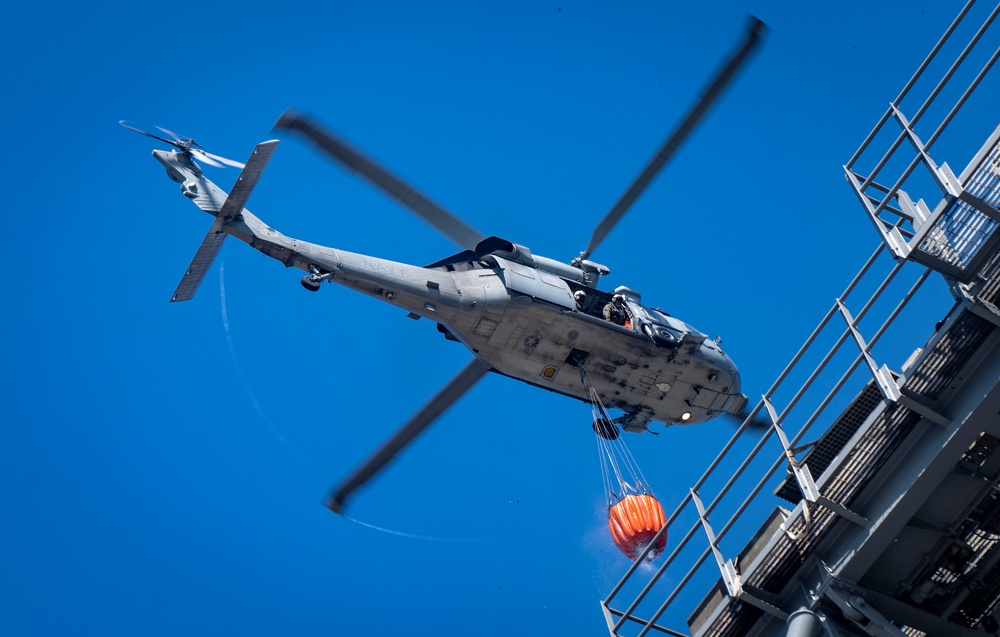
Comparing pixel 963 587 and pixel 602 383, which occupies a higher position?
pixel 963 587

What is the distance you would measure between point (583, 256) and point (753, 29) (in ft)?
19.7

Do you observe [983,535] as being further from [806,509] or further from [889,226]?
[889,226]

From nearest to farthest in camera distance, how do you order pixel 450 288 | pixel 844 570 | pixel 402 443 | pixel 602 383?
pixel 844 570 → pixel 450 288 → pixel 602 383 → pixel 402 443

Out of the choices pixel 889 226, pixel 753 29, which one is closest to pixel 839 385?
pixel 889 226

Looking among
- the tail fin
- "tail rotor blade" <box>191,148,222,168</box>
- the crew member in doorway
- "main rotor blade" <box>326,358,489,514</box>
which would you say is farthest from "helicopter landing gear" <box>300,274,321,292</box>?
the crew member in doorway

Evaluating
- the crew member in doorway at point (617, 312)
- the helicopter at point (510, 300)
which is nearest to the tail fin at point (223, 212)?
the helicopter at point (510, 300)

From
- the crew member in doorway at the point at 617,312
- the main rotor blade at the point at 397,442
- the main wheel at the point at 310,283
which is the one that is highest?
the crew member in doorway at the point at 617,312

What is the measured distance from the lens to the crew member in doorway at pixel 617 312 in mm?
→ 21422

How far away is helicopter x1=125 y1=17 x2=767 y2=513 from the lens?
62.7 feet

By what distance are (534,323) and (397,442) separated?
4891mm

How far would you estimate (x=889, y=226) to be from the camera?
12.5m

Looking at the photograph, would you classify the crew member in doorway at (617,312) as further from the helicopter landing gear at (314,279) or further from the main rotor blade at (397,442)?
the helicopter landing gear at (314,279)

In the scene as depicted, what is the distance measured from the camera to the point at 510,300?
20.0 meters

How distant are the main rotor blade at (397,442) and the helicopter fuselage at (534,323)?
1929 mm
